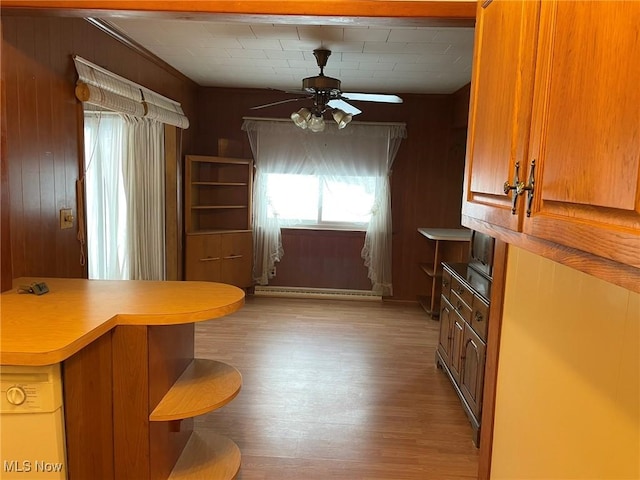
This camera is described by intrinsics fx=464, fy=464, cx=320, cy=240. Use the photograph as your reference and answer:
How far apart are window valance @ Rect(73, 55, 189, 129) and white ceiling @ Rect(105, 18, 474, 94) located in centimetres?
35

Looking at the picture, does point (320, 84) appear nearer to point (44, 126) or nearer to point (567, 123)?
point (44, 126)

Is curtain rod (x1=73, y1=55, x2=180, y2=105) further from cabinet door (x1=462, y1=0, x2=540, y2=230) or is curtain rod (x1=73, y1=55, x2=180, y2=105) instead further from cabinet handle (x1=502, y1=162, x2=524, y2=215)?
cabinet handle (x1=502, y1=162, x2=524, y2=215)

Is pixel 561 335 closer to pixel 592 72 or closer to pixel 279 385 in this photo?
pixel 592 72

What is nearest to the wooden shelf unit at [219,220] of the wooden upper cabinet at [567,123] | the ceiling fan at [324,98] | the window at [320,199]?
the window at [320,199]

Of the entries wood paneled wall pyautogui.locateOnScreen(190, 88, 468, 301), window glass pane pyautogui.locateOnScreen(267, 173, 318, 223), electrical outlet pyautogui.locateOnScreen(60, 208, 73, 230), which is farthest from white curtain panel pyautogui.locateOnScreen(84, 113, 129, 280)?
window glass pane pyautogui.locateOnScreen(267, 173, 318, 223)

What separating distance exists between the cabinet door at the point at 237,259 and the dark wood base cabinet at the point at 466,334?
2.45 metres

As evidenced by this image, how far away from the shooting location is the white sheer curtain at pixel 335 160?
523 centimetres

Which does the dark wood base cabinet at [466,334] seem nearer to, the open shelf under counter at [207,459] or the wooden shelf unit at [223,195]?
the open shelf under counter at [207,459]

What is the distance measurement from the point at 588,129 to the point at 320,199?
473 cm

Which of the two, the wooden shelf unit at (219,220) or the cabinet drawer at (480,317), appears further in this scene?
the wooden shelf unit at (219,220)

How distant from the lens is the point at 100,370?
1.67 metres

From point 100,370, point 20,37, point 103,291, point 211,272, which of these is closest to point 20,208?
point 103,291

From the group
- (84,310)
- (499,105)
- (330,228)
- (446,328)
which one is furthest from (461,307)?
(330,228)

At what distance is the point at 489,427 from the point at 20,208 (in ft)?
7.55
